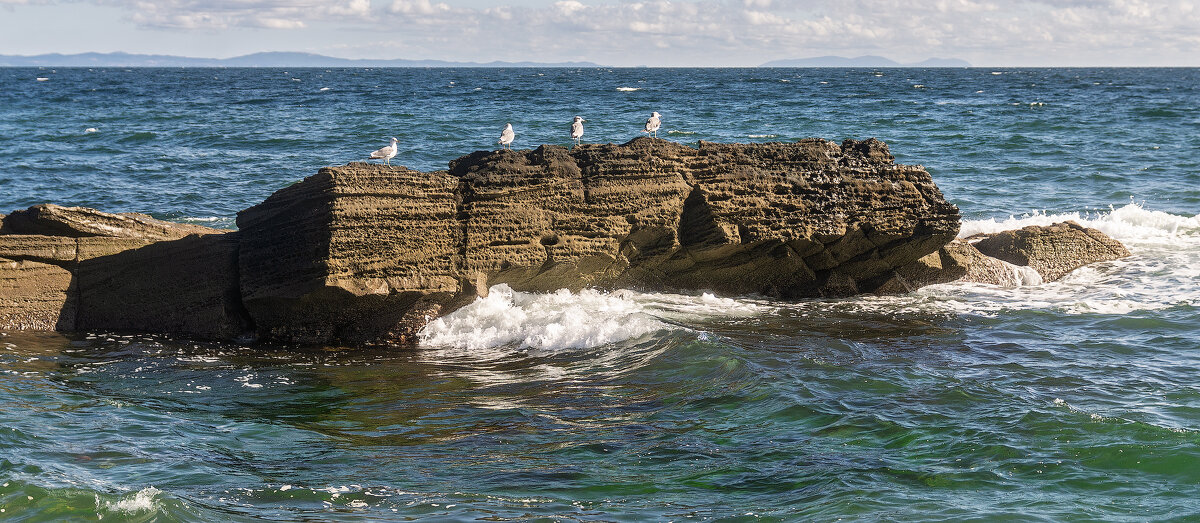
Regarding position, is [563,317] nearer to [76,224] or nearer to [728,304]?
[728,304]

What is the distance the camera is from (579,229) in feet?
32.8

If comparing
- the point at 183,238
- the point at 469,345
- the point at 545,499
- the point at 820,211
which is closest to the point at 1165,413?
the point at 820,211

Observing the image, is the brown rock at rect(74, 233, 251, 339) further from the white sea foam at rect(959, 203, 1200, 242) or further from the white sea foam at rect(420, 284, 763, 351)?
the white sea foam at rect(959, 203, 1200, 242)

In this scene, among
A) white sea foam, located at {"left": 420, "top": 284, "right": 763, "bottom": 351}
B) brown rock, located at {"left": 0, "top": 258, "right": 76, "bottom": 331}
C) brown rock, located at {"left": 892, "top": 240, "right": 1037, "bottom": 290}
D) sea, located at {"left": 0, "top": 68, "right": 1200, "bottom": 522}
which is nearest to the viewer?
sea, located at {"left": 0, "top": 68, "right": 1200, "bottom": 522}

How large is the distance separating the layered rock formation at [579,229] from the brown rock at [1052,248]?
2189 mm

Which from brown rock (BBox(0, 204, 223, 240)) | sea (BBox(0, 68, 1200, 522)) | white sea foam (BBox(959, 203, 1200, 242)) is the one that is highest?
brown rock (BBox(0, 204, 223, 240))

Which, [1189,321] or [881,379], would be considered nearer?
[881,379]

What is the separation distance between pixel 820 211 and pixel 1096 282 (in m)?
4.43

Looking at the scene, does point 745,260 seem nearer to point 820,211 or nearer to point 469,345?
point 820,211

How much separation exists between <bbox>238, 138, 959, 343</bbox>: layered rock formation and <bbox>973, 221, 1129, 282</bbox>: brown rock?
2.19 metres

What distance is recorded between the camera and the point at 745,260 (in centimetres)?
1093

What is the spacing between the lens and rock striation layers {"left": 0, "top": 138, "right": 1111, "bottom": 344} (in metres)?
9.00

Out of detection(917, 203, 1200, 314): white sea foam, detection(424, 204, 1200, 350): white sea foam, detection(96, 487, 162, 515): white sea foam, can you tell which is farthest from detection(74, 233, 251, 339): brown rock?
detection(917, 203, 1200, 314): white sea foam

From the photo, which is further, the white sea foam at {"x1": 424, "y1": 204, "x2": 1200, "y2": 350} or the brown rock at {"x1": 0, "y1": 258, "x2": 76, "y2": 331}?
the white sea foam at {"x1": 424, "y1": 204, "x2": 1200, "y2": 350}
